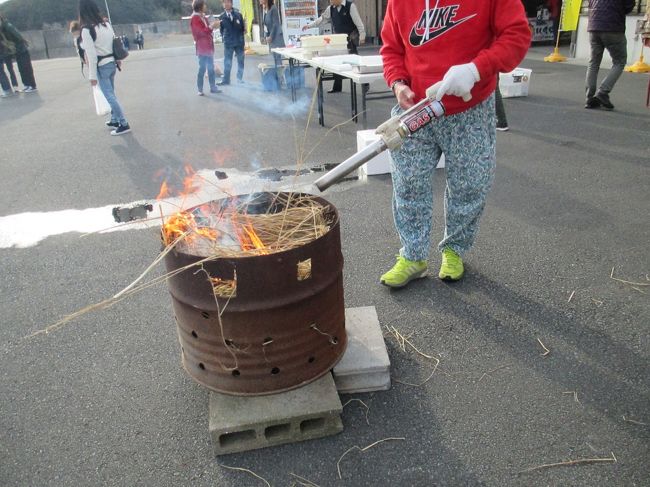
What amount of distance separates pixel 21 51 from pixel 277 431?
14952 millimetres

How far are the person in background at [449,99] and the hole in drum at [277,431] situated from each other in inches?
52.9

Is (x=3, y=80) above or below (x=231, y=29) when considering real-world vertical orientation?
below

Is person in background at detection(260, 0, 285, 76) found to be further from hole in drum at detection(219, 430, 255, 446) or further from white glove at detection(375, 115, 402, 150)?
hole in drum at detection(219, 430, 255, 446)

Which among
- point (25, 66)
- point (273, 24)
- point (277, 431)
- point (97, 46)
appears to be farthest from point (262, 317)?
point (25, 66)

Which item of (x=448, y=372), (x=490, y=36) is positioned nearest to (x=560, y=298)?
(x=448, y=372)

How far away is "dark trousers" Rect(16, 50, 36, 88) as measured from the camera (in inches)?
527

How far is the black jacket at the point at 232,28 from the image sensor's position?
11625mm

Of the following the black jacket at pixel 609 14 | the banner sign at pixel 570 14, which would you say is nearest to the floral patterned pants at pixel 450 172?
the black jacket at pixel 609 14

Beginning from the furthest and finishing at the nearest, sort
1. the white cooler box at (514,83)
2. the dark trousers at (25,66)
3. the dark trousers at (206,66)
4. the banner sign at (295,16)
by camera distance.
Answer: the banner sign at (295,16) → the dark trousers at (25,66) → the dark trousers at (206,66) → the white cooler box at (514,83)

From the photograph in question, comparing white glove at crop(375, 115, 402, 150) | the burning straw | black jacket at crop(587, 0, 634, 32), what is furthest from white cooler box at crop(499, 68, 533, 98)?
the burning straw

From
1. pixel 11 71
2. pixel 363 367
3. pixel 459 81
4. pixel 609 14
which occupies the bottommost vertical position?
pixel 363 367

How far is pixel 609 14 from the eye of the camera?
6.86 metres

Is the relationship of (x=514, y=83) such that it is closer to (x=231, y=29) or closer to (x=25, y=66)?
(x=231, y=29)

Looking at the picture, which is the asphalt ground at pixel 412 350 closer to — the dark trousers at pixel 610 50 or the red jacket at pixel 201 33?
the dark trousers at pixel 610 50
